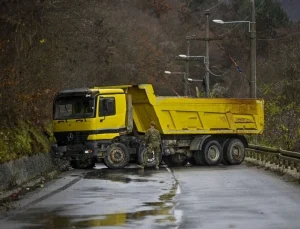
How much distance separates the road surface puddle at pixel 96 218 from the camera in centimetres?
1558

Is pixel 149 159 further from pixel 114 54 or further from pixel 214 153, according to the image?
pixel 114 54

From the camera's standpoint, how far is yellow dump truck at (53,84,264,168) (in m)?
33.6

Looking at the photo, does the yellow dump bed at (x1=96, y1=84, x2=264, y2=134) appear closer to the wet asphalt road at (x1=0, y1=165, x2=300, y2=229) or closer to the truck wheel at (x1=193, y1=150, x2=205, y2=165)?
the truck wheel at (x1=193, y1=150, x2=205, y2=165)

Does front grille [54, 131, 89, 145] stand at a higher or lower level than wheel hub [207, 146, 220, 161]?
higher

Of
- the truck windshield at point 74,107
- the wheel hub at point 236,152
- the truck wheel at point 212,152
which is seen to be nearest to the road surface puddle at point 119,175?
the truck windshield at point 74,107

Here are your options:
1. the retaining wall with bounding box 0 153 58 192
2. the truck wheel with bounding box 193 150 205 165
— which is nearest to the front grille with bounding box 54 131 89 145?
the retaining wall with bounding box 0 153 58 192

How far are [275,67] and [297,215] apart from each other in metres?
64.4

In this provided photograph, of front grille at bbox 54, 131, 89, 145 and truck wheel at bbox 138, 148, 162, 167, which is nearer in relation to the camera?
front grille at bbox 54, 131, 89, 145

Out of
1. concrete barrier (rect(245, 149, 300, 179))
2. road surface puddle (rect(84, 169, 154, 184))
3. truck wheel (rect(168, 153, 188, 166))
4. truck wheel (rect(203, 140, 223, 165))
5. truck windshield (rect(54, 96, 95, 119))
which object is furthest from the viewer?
truck wheel (rect(168, 153, 188, 166))

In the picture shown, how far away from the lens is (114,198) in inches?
809

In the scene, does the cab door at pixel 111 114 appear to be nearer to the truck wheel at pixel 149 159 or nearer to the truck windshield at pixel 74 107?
the truck windshield at pixel 74 107

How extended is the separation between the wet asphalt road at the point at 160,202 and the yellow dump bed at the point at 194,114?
5.70 meters

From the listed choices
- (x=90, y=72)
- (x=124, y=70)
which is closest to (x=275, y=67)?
(x=124, y=70)

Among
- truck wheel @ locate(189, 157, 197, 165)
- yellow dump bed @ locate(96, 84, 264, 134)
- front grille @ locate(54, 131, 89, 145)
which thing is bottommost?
truck wheel @ locate(189, 157, 197, 165)
